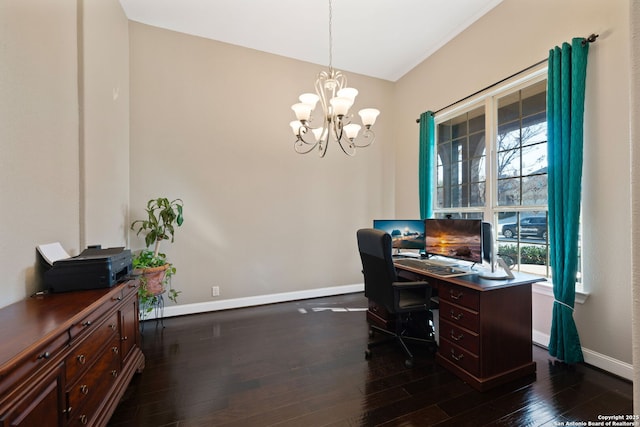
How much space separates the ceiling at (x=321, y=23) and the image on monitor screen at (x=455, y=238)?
2.33 m

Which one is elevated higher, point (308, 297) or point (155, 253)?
point (155, 253)

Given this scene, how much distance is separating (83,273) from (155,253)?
56.3 inches

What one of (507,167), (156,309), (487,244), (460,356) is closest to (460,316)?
(460,356)

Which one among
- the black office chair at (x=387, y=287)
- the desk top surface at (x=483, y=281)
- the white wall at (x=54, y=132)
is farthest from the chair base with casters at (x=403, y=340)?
the white wall at (x=54, y=132)

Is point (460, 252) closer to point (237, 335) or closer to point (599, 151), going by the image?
point (599, 151)

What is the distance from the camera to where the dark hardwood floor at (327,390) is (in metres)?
1.64

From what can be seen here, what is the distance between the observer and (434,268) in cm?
247

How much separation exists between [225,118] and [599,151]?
3.73 meters

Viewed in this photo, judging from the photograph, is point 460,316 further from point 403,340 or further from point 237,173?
point 237,173

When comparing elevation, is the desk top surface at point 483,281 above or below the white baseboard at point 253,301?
above

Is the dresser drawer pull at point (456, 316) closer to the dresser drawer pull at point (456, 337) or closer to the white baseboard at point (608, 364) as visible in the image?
the dresser drawer pull at point (456, 337)

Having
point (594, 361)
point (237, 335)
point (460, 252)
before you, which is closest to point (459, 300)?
point (460, 252)

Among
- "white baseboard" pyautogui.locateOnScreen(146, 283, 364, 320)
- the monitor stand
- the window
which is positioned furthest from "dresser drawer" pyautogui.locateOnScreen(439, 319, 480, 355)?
"white baseboard" pyautogui.locateOnScreen(146, 283, 364, 320)

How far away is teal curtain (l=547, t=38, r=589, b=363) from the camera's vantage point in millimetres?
Answer: 2088
